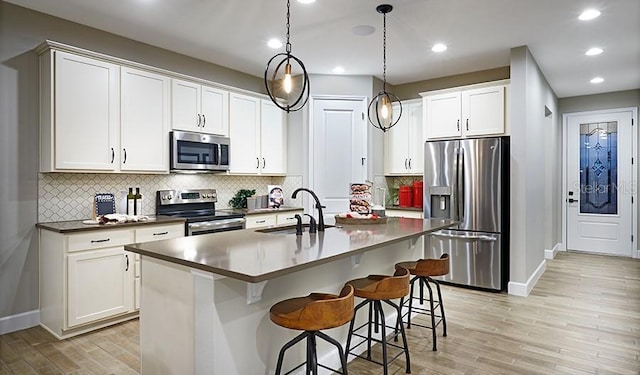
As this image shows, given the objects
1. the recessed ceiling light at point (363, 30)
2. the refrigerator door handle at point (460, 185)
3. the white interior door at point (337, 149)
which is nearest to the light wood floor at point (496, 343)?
the refrigerator door handle at point (460, 185)

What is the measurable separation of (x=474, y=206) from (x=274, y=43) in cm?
304

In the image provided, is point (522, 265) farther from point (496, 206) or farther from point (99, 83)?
point (99, 83)

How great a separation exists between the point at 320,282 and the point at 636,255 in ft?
21.5

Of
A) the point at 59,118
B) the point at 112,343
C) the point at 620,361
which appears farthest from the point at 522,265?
the point at 59,118

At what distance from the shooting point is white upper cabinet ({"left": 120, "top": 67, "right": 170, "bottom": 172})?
3783 millimetres

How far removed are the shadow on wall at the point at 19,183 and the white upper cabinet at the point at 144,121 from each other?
725mm

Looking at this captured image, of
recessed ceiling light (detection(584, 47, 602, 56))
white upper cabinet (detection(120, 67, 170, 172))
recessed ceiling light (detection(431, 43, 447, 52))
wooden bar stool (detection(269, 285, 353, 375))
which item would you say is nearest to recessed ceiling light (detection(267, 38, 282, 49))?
white upper cabinet (detection(120, 67, 170, 172))

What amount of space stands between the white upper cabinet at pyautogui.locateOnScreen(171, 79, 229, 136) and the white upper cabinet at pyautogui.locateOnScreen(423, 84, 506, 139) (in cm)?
269

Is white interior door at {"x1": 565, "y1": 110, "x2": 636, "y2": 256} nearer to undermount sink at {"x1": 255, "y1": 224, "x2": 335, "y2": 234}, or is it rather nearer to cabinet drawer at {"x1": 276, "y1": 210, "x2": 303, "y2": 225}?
cabinet drawer at {"x1": 276, "y1": 210, "x2": 303, "y2": 225}

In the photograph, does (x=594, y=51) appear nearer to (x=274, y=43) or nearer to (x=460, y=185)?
(x=460, y=185)

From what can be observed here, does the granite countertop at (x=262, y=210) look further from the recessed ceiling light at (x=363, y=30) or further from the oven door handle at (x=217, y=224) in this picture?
the recessed ceiling light at (x=363, y=30)

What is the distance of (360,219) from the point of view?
10.4ft

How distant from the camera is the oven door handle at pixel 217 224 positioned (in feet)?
13.1

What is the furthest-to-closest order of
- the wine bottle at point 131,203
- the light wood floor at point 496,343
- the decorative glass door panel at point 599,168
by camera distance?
the decorative glass door panel at point 599,168, the wine bottle at point 131,203, the light wood floor at point 496,343
